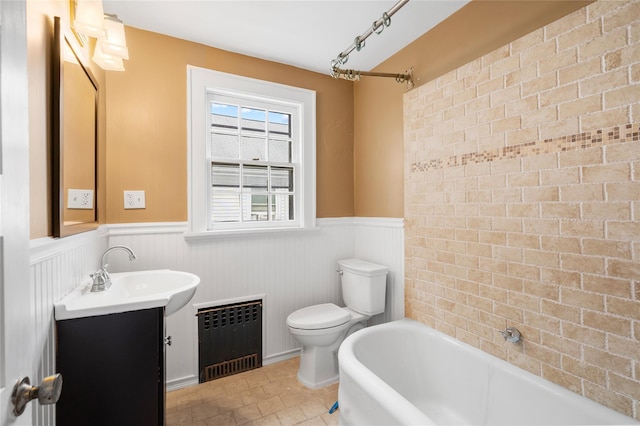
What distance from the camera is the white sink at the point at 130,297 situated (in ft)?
3.69

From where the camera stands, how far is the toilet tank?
221 centimetres

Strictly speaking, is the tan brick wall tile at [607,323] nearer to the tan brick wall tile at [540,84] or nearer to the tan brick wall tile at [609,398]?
the tan brick wall tile at [609,398]

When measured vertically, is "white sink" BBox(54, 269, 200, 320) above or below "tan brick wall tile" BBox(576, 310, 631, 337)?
above

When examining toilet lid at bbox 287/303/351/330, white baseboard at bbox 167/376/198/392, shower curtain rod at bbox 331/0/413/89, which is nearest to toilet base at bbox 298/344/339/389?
toilet lid at bbox 287/303/351/330

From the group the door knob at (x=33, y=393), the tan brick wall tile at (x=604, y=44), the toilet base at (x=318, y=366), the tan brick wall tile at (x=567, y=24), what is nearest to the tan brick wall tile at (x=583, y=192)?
the tan brick wall tile at (x=604, y=44)

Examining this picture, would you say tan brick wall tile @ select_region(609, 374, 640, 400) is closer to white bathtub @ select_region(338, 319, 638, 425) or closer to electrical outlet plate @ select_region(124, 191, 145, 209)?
white bathtub @ select_region(338, 319, 638, 425)

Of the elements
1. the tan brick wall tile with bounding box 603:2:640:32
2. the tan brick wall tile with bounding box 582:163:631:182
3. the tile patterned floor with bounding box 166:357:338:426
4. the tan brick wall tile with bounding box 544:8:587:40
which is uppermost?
the tan brick wall tile with bounding box 544:8:587:40

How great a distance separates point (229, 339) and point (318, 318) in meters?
0.72

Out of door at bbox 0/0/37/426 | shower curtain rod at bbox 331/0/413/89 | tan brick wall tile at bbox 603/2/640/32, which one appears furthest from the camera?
shower curtain rod at bbox 331/0/413/89

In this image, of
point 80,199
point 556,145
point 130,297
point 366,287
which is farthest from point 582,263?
point 80,199

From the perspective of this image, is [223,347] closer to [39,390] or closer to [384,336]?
[384,336]

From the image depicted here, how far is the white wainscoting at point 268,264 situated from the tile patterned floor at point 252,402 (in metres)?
0.18

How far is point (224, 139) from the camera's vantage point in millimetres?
2312

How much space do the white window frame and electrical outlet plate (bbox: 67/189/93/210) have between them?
2.09 feet
